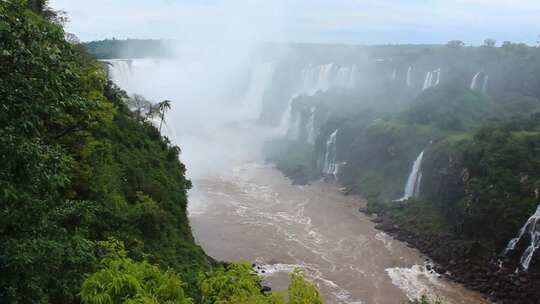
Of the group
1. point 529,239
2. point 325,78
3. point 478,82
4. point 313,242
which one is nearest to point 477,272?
point 529,239

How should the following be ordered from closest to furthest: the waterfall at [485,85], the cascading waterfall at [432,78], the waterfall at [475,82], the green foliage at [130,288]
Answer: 1. the green foliage at [130,288]
2. the waterfall at [485,85]
3. the waterfall at [475,82]
4. the cascading waterfall at [432,78]

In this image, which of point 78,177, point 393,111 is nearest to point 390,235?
point 78,177

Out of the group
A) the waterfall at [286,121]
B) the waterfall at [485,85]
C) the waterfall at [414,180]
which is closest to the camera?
the waterfall at [414,180]

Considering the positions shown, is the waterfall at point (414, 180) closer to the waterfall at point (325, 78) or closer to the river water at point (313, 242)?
the river water at point (313, 242)

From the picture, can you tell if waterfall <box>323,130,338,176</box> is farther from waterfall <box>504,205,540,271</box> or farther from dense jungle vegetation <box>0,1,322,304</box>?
dense jungle vegetation <box>0,1,322,304</box>

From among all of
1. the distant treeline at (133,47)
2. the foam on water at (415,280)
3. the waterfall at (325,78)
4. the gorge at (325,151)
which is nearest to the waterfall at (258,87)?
the gorge at (325,151)

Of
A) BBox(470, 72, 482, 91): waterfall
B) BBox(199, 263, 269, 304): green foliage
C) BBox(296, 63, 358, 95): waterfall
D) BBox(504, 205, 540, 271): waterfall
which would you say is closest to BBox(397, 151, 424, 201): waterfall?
BBox(504, 205, 540, 271): waterfall

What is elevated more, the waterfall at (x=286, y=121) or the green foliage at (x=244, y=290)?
the green foliage at (x=244, y=290)
